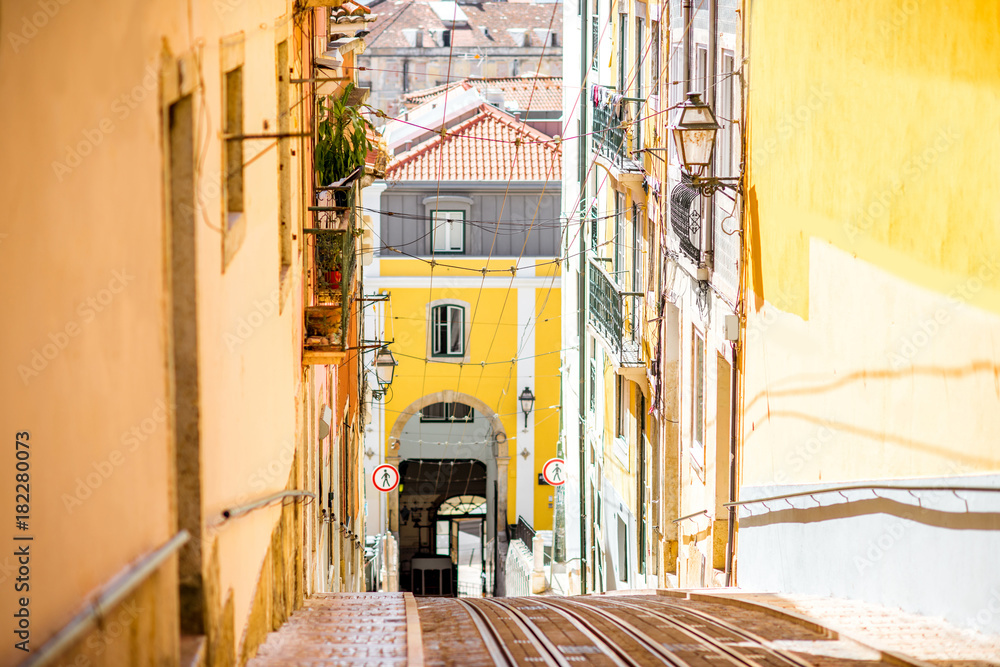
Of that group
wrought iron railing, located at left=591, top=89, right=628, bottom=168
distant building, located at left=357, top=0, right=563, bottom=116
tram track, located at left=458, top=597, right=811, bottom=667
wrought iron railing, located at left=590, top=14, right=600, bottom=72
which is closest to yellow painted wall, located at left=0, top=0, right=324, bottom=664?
tram track, located at left=458, top=597, right=811, bottom=667

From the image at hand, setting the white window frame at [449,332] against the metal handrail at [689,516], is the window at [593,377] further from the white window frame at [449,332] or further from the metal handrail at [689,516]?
the white window frame at [449,332]

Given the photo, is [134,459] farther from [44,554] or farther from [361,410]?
[361,410]

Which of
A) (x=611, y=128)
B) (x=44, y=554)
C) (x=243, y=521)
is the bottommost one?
(x=243, y=521)

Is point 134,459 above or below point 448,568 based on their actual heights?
above

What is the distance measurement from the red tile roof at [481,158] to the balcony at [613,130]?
9448mm

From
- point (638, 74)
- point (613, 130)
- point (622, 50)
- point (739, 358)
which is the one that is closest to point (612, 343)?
point (613, 130)

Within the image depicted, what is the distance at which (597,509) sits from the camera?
20.0 m

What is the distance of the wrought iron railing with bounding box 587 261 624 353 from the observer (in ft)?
52.2

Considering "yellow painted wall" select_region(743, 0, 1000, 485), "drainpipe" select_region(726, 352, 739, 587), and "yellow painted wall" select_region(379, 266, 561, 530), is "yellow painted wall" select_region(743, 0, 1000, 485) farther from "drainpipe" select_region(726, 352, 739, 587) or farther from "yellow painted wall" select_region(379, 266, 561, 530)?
"yellow painted wall" select_region(379, 266, 561, 530)

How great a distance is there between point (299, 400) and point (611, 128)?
857cm

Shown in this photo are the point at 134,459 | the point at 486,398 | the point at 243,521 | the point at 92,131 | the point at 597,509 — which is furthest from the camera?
the point at 486,398

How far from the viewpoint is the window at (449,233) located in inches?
1109

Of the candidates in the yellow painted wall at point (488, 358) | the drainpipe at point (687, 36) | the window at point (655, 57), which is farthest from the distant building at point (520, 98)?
the drainpipe at point (687, 36)

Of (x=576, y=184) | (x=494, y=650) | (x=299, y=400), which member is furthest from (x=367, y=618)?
(x=576, y=184)
